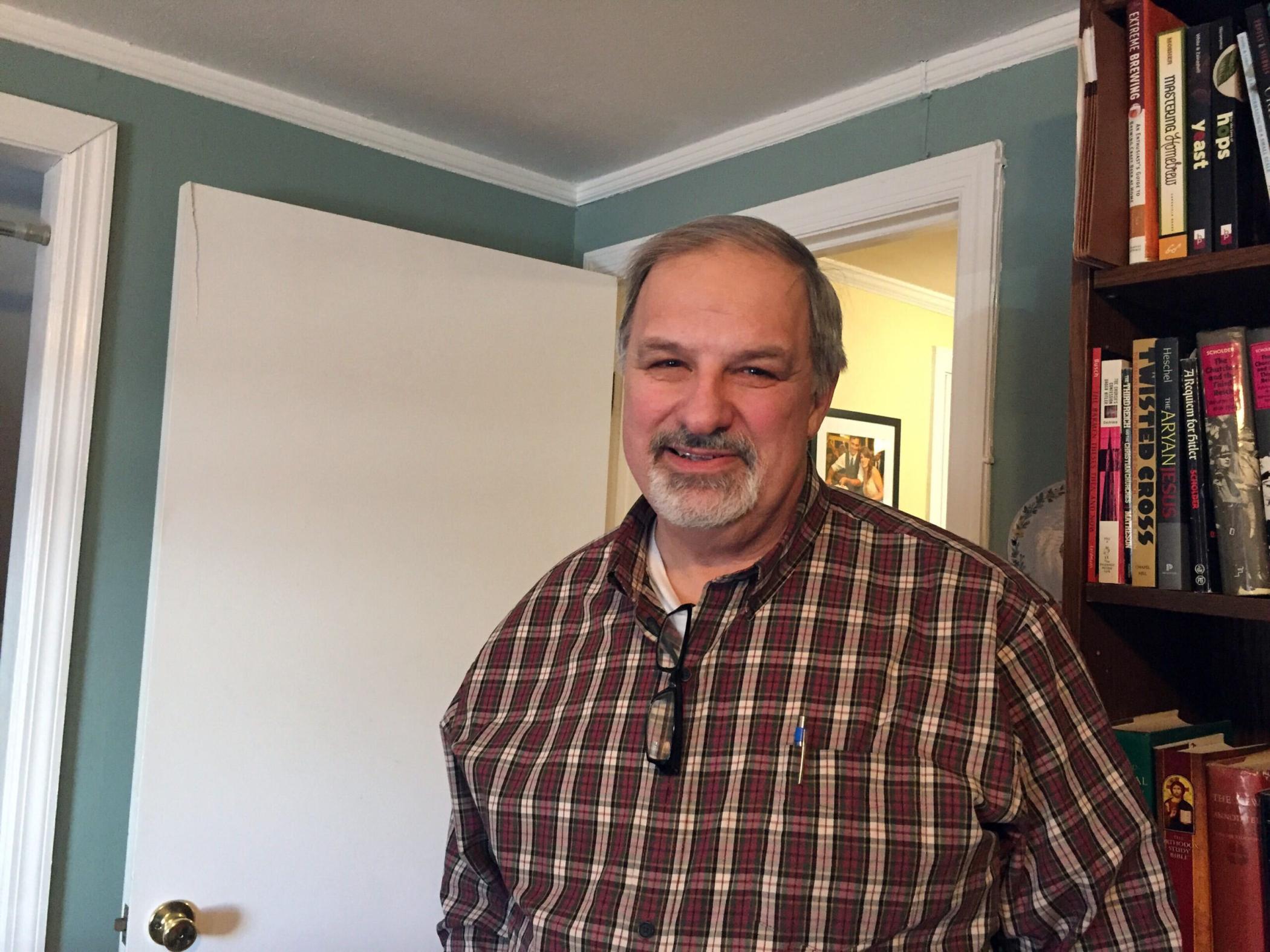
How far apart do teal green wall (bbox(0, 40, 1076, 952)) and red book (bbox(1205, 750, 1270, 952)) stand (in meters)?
0.50

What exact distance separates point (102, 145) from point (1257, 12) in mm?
1609

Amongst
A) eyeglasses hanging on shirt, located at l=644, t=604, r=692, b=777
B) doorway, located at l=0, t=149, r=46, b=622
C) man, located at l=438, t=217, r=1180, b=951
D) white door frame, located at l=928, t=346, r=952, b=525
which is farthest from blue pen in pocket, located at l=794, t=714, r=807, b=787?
white door frame, located at l=928, t=346, r=952, b=525

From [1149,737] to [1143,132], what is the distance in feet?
2.05

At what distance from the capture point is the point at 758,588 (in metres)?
0.95

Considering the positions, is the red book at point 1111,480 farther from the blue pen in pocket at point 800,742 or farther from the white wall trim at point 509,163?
the white wall trim at point 509,163

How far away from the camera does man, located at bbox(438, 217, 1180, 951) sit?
83cm

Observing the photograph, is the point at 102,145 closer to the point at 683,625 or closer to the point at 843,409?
the point at 683,625

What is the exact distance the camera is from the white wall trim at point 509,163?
141 cm

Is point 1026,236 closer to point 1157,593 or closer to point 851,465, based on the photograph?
point 1157,593

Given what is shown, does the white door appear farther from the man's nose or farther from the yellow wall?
the yellow wall

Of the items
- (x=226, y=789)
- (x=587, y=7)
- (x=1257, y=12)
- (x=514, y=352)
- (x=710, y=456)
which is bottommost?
(x=226, y=789)

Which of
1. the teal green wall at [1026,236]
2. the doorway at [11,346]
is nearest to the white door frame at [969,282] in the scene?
the teal green wall at [1026,236]

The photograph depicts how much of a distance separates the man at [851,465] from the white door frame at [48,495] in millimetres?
1904

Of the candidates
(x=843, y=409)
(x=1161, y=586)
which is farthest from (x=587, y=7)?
(x=843, y=409)
